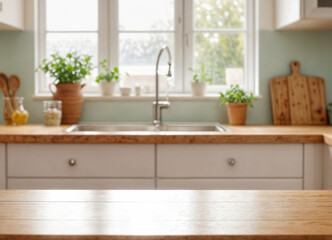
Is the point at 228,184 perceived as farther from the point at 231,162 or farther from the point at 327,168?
the point at 327,168

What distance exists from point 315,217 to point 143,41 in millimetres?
2503

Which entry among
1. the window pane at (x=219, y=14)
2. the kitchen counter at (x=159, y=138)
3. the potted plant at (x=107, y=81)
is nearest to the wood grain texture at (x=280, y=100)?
the window pane at (x=219, y=14)

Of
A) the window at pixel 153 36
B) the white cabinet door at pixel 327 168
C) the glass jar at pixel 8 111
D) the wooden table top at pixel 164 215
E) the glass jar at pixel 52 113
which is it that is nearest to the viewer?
the wooden table top at pixel 164 215

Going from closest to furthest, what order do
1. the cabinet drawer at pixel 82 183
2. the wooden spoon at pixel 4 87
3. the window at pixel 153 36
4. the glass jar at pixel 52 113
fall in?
1. the cabinet drawer at pixel 82 183
2. the glass jar at pixel 52 113
3. the wooden spoon at pixel 4 87
4. the window at pixel 153 36

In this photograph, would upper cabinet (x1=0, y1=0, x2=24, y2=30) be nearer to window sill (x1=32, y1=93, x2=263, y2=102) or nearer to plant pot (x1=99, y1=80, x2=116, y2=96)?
window sill (x1=32, y1=93, x2=263, y2=102)

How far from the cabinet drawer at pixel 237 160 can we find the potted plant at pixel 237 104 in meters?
0.63

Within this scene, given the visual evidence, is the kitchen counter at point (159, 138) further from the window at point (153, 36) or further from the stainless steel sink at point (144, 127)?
the window at point (153, 36)

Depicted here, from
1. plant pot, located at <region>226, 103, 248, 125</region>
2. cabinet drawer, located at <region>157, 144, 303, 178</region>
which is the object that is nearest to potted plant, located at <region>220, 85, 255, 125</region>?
plant pot, located at <region>226, 103, 248, 125</region>

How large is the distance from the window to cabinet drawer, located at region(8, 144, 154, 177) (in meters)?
0.96

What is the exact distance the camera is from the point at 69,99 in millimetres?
3055

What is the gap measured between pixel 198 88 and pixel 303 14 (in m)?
0.89

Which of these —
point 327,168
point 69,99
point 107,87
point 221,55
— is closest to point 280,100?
point 221,55

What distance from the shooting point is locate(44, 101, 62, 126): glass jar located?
290cm

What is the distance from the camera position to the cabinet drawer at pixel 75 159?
2443mm
